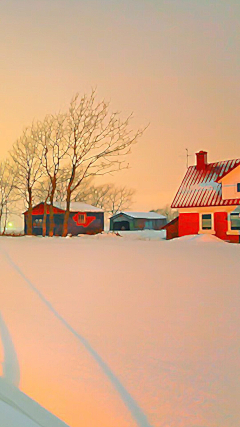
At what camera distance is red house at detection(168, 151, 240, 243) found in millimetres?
24312

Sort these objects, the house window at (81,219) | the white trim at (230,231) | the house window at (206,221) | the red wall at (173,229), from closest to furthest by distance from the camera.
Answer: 1. the white trim at (230,231)
2. the house window at (206,221)
3. the red wall at (173,229)
4. the house window at (81,219)

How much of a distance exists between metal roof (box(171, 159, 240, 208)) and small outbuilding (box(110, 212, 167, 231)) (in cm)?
2552

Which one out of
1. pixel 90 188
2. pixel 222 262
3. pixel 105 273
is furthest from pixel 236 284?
pixel 90 188

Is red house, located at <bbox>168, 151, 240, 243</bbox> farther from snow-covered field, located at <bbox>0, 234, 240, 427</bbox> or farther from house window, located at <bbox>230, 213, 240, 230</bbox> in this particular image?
snow-covered field, located at <bbox>0, 234, 240, 427</bbox>

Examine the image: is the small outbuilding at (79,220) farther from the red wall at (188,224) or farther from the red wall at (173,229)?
the red wall at (188,224)

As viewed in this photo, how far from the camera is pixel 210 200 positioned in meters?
25.2

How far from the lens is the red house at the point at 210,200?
24312 mm

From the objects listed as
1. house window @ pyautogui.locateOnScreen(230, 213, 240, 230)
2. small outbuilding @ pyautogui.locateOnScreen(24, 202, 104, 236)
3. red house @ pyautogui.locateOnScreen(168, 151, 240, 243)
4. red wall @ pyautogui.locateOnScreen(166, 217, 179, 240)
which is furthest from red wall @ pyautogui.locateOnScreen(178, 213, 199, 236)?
small outbuilding @ pyautogui.locateOnScreen(24, 202, 104, 236)

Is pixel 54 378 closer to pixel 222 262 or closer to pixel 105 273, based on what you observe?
pixel 105 273

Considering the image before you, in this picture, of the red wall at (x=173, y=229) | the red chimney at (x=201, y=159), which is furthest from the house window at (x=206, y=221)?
the red chimney at (x=201, y=159)

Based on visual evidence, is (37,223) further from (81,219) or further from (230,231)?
(230,231)

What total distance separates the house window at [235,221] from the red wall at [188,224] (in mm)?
2534

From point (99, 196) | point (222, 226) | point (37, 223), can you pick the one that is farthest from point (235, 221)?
point (99, 196)

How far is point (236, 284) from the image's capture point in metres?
7.52
